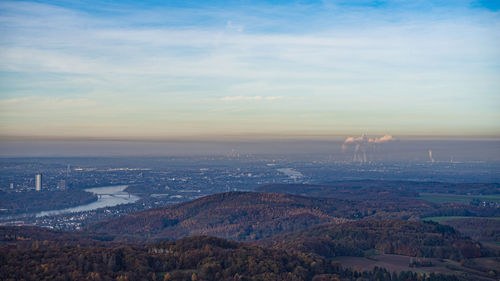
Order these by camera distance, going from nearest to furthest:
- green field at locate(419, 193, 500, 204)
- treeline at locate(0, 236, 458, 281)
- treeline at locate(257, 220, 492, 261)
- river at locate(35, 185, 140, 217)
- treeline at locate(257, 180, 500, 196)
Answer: treeline at locate(0, 236, 458, 281) → treeline at locate(257, 220, 492, 261) → river at locate(35, 185, 140, 217) → green field at locate(419, 193, 500, 204) → treeline at locate(257, 180, 500, 196)

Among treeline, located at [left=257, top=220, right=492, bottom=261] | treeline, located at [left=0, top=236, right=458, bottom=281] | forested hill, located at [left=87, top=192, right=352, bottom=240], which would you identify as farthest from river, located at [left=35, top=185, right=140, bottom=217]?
treeline, located at [left=0, top=236, right=458, bottom=281]

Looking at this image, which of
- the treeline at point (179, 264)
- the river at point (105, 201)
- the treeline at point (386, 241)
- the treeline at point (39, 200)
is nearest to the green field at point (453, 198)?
the treeline at point (386, 241)

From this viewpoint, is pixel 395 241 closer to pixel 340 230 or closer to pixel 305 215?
pixel 340 230

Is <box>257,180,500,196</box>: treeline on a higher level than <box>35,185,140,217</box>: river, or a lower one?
higher

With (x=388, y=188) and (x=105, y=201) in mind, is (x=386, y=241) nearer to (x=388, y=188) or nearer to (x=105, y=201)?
(x=105, y=201)

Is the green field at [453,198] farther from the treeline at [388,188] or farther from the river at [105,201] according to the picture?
the river at [105,201]

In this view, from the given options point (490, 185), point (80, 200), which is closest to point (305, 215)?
point (80, 200)

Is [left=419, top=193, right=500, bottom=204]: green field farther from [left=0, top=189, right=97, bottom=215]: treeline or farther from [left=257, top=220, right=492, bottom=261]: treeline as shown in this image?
[left=0, top=189, right=97, bottom=215]: treeline
